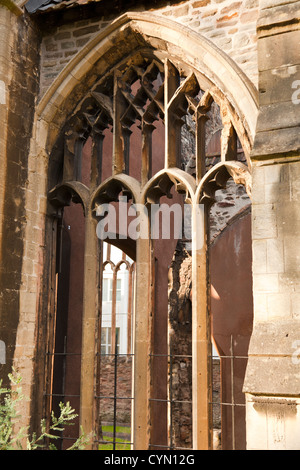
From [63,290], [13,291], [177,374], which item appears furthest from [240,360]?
[13,291]

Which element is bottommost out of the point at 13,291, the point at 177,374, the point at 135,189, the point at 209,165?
the point at 177,374

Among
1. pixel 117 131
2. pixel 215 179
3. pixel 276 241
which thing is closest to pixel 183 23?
pixel 117 131

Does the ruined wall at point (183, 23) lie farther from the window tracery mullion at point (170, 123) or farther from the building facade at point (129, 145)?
the window tracery mullion at point (170, 123)

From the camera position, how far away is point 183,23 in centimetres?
521

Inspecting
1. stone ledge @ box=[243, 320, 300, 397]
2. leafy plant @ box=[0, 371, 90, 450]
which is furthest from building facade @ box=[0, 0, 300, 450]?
leafy plant @ box=[0, 371, 90, 450]

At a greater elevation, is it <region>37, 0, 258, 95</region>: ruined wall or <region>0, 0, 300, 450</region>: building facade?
<region>37, 0, 258, 95</region>: ruined wall

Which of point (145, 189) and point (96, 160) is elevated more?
point (96, 160)

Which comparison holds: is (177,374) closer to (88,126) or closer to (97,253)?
(97,253)

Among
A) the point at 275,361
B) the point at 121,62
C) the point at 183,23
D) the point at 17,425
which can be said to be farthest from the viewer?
the point at 121,62

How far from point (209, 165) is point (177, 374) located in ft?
10.7

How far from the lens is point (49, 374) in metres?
5.43

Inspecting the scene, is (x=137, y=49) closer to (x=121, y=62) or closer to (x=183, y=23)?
(x=121, y=62)

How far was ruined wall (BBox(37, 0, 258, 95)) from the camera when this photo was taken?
4914mm

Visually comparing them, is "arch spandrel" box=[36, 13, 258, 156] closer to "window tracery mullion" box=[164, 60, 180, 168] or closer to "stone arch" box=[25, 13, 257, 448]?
"stone arch" box=[25, 13, 257, 448]
